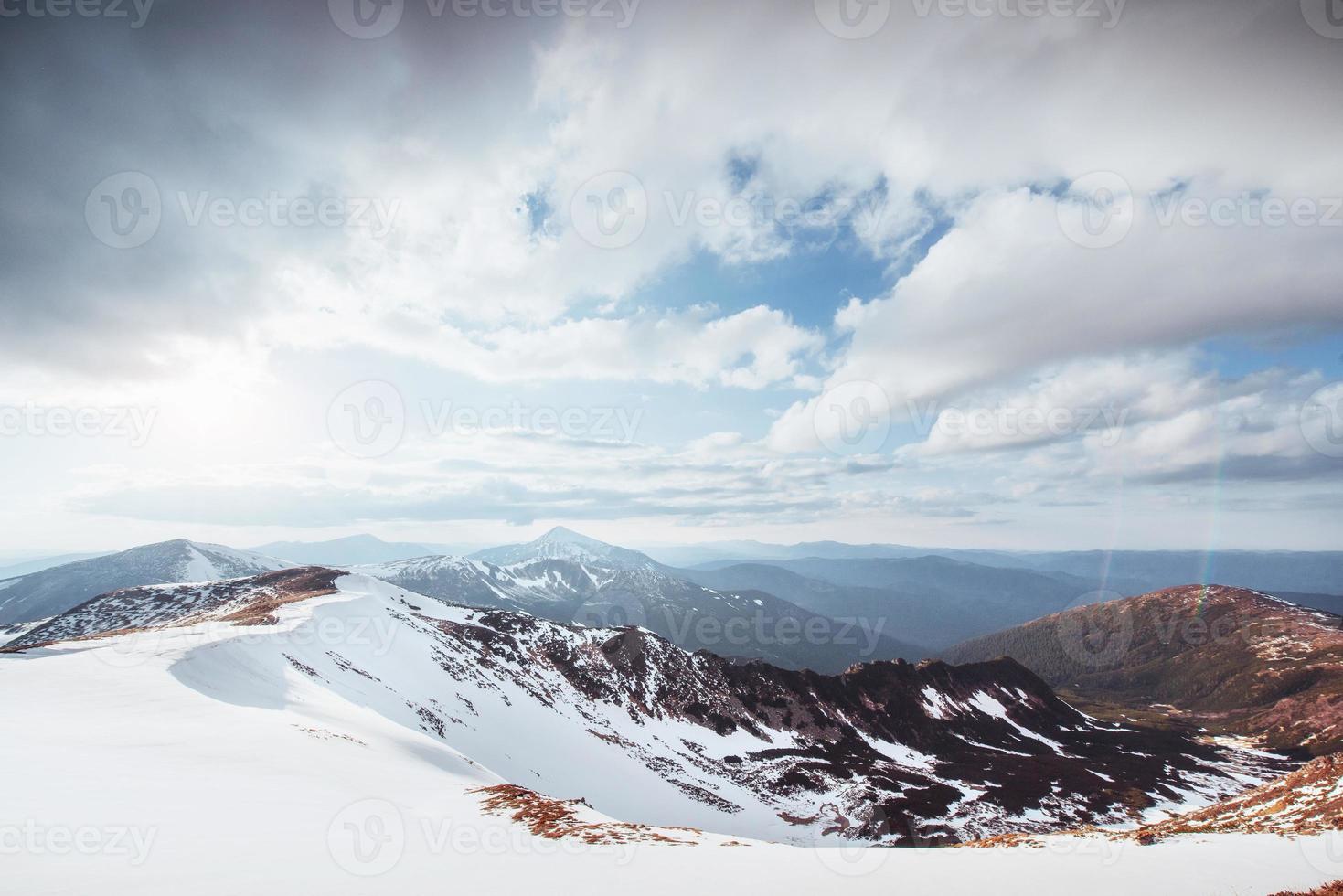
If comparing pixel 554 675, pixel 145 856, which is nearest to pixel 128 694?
pixel 145 856

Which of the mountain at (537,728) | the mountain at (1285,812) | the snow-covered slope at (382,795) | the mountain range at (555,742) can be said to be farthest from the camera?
the mountain at (537,728)

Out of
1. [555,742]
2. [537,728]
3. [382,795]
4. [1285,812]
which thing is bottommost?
[555,742]

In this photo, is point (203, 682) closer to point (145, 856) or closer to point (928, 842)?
point (145, 856)

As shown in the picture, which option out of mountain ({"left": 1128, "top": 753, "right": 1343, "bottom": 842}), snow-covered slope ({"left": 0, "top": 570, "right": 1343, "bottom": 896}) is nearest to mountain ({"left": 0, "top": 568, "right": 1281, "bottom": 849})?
snow-covered slope ({"left": 0, "top": 570, "right": 1343, "bottom": 896})

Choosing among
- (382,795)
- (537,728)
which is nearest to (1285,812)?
(382,795)

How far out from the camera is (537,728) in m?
58.4

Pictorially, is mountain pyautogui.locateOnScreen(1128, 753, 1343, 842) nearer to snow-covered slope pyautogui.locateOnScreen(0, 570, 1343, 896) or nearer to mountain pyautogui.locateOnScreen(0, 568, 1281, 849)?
A: snow-covered slope pyautogui.locateOnScreen(0, 570, 1343, 896)

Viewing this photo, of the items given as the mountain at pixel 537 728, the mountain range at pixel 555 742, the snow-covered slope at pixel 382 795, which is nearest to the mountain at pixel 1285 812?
the mountain range at pixel 555 742

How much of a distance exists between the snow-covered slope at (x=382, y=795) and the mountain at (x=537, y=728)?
0.24 m

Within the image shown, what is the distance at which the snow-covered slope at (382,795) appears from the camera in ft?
36.5

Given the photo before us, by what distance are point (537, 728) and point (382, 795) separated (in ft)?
152

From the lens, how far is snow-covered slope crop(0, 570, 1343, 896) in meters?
11.1

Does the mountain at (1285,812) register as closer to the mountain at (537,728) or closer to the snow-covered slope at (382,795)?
the snow-covered slope at (382,795)

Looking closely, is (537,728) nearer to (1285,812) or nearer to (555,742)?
(555,742)
